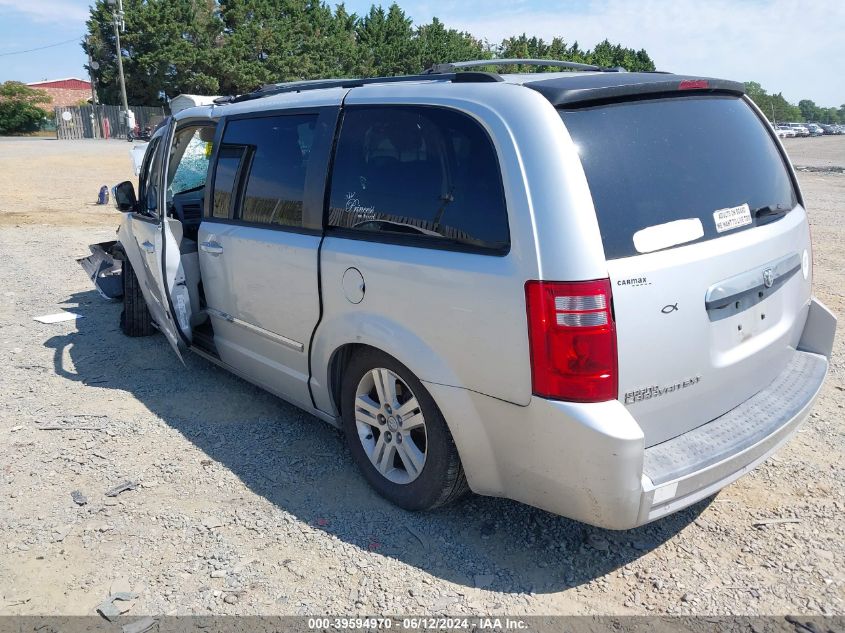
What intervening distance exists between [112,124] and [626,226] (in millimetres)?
62210

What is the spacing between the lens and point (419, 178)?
3037mm

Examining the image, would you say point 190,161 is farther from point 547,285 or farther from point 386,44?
point 386,44

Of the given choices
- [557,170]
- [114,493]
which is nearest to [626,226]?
[557,170]

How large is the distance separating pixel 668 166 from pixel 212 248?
285cm

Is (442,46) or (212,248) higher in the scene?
(442,46)

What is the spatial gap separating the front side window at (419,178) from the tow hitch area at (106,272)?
4.38 meters

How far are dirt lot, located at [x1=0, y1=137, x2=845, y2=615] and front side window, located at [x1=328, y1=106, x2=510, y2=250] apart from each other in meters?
1.38

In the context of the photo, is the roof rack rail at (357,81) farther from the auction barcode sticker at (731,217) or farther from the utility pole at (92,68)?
the utility pole at (92,68)

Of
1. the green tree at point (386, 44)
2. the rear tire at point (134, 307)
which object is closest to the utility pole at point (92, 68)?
the green tree at point (386, 44)

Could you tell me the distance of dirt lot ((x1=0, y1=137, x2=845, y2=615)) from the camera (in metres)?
2.80

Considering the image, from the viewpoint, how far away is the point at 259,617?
8.91 feet

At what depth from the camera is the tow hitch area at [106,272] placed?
697 cm

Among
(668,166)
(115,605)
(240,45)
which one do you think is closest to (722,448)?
(668,166)

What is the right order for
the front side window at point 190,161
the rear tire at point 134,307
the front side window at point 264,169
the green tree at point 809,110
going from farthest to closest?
the green tree at point 809,110 → the rear tire at point 134,307 → the front side window at point 190,161 → the front side window at point 264,169
